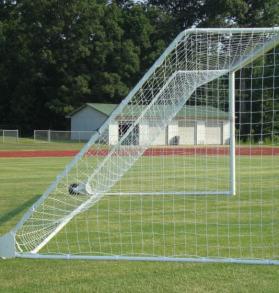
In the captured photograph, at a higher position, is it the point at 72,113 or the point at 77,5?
the point at 77,5

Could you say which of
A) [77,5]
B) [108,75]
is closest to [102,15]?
[77,5]

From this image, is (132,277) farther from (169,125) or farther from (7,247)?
(169,125)

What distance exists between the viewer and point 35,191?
13781 mm

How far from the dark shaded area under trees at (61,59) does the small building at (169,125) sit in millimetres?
3152

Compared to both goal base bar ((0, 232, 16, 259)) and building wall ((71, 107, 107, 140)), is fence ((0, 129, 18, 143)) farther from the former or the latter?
goal base bar ((0, 232, 16, 259))

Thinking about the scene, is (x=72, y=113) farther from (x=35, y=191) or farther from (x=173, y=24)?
(x=35, y=191)

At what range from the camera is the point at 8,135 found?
47219 mm

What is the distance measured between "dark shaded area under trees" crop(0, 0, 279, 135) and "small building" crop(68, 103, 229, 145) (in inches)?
124

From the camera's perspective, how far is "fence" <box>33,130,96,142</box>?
156ft

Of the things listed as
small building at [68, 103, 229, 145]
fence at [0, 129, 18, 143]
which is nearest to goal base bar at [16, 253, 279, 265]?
small building at [68, 103, 229, 145]

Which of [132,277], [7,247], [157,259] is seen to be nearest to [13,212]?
[7,247]

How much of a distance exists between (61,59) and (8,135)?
1337 centimetres

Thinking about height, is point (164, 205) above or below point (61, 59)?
below

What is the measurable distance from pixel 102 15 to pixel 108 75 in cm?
667
